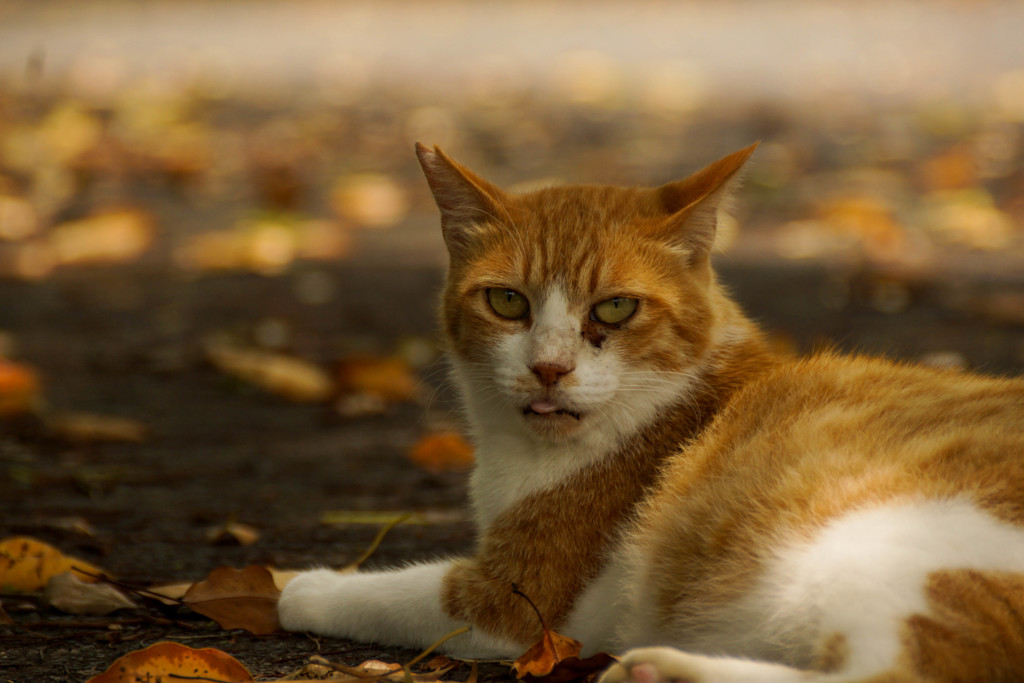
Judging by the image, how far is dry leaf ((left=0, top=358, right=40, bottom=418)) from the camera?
3.87 m

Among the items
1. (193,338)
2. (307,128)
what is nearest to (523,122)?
(307,128)

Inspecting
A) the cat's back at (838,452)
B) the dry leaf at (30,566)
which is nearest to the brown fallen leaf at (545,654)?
the cat's back at (838,452)

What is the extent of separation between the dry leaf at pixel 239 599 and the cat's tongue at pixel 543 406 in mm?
719

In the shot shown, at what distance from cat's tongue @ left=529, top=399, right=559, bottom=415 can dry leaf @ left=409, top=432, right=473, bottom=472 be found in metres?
1.30

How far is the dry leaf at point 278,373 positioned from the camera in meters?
4.28

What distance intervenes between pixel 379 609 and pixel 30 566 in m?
0.85

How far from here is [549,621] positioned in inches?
89.8

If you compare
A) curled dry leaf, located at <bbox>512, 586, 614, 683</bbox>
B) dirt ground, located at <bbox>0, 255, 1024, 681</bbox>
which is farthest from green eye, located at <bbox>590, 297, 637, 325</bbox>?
dirt ground, located at <bbox>0, 255, 1024, 681</bbox>

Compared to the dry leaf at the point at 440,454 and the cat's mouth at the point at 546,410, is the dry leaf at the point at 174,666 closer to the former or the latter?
the cat's mouth at the point at 546,410

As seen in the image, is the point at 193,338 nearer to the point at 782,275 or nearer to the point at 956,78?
the point at 782,275

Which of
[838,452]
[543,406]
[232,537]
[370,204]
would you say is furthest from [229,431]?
[370,204]

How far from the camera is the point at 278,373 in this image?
4.32 metres

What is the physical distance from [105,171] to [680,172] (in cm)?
367

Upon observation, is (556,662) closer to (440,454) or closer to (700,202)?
(700,202)
